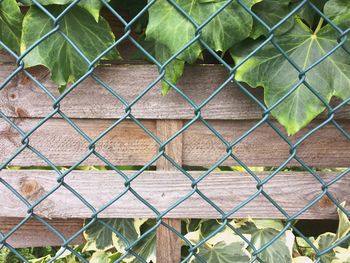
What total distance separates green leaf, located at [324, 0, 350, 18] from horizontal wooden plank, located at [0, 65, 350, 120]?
1.08 feet

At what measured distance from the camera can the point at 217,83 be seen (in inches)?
70.0

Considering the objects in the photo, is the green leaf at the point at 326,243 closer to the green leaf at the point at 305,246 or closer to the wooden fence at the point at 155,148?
the wooden fence at the point at 155,148

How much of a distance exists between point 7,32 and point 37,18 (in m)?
0.12

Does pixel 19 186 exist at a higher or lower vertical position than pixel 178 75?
lower

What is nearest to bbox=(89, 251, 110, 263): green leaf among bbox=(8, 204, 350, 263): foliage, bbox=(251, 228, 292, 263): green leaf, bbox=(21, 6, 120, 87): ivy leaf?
bbox=(8, 204, 350, 263): foliage

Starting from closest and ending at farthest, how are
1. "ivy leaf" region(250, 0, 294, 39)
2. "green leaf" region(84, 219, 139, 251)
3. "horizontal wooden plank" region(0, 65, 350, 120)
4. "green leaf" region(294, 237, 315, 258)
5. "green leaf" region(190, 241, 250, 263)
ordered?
"ivy leaf" region(250, 0, 294, 39), "horizontal wooden plank" region(0, 65, 350, 120), "green leaf" region(190, 241, 250, 263), "green leaf" region(84, 219, 139, 251), "green leaf" region(294, 237, 315, 258)

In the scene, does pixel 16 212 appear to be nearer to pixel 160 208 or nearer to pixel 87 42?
pixel 160 208


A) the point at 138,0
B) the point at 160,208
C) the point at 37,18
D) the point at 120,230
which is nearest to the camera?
the point at 37,18

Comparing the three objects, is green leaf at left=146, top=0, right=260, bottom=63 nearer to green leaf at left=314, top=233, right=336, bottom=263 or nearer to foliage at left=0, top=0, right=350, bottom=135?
foliage at left=0, top=0, right=350, bottom=135

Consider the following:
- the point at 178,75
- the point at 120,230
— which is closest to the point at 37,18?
the point at 178,75

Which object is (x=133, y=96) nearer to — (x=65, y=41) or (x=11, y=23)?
(x=65, y=41)

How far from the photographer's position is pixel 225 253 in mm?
1894

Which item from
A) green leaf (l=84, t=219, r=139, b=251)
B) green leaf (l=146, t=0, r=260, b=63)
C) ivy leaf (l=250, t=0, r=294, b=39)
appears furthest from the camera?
green leaf (l=84, t=219, r=139, b=251)

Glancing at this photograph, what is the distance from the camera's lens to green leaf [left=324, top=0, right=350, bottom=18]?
1648 millimetres
